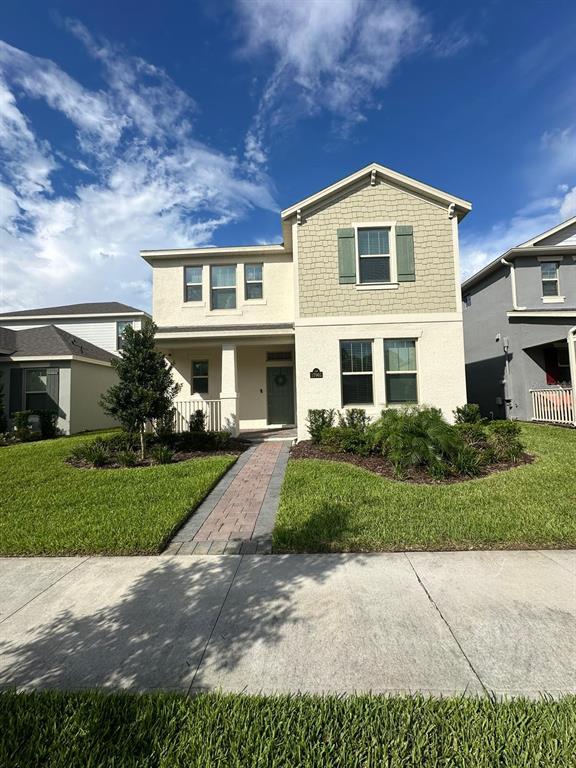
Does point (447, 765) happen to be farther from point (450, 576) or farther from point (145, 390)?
point (145, 390)

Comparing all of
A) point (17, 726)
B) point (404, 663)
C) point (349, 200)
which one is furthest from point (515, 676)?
point (349, 200)

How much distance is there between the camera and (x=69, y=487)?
20.9ft

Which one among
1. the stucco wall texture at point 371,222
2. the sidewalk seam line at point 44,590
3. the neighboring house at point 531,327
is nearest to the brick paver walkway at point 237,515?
the sidewalk seam line at point 44,590

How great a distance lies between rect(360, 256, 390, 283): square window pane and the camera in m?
10.4

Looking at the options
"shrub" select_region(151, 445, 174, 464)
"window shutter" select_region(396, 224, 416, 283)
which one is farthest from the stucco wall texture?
"shrub" select_region(151, 445, 174, 464)

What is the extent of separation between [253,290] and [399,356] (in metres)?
5.30

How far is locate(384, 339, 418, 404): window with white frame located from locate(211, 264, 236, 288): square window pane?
5542 millimetres

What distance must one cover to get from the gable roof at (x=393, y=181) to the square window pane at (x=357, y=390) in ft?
17.1

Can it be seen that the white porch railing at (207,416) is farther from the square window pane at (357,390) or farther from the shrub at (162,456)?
the square window pane at (357,390)

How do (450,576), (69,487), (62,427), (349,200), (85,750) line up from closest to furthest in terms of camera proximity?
(85,750), (450,576), (69,487), (349,200), (62,427)

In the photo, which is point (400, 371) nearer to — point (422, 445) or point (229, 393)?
point (422, 445)

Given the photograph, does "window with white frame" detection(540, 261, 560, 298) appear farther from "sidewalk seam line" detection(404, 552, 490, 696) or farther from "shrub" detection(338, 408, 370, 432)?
"sidewalk seam line" detection(404, 552, 490, 696)

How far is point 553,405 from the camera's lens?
1137 cm

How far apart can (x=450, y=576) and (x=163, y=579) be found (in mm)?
2776
